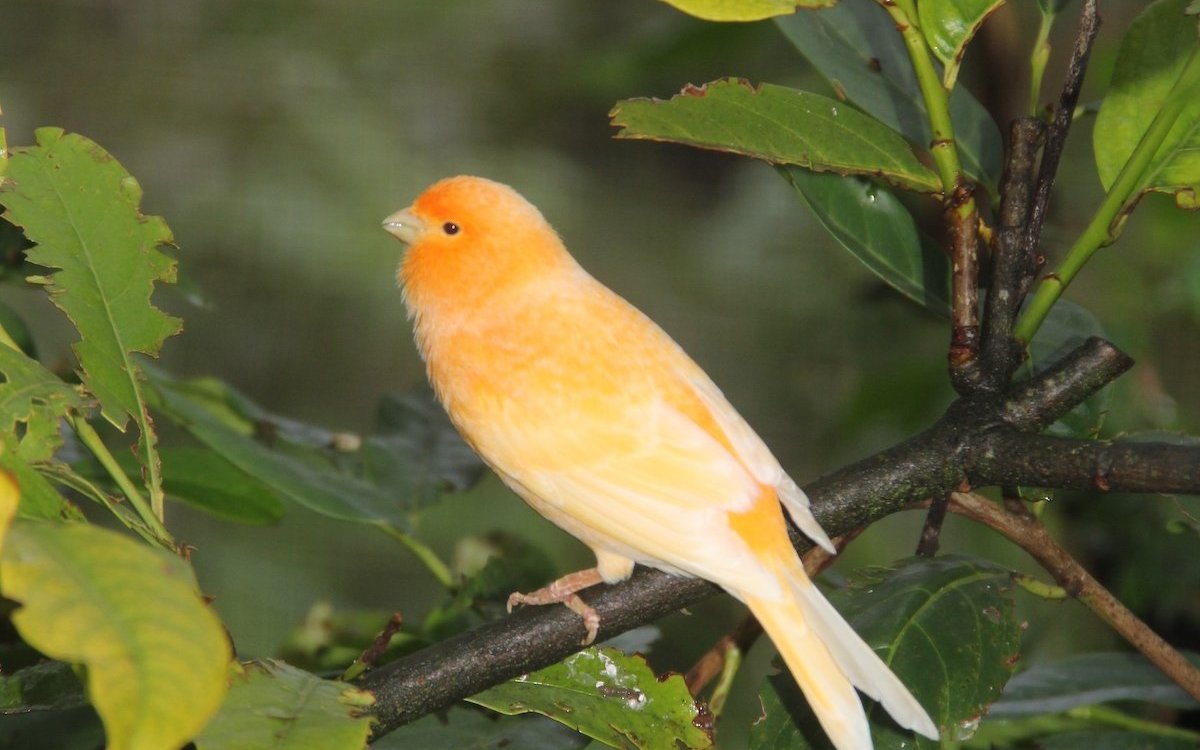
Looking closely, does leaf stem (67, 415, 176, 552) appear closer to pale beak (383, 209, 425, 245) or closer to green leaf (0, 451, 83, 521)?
green leaf (0, 451, 83, 521)

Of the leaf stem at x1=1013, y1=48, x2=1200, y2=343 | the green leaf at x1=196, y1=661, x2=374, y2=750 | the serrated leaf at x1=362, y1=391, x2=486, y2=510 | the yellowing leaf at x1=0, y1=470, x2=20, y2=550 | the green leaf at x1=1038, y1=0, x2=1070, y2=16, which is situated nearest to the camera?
the yellowing leaf at x1=0, y1=470, x2=20, y2=550

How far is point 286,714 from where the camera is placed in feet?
3.77

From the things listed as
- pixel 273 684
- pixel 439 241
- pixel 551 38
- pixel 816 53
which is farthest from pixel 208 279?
pixel 273 684

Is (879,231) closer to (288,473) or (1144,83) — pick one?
(1144,83)

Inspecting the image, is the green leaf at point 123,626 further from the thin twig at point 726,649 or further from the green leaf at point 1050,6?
the green leaf at point 1050,6

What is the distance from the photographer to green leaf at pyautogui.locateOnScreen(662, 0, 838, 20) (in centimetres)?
121

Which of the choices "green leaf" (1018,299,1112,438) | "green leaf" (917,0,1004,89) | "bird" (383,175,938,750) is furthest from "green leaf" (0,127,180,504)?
"green leaf" (1018,299,1112,438)

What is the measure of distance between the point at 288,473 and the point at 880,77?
1.02 meters

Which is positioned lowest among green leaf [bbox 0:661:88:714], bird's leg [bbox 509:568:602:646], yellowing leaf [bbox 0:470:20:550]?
green leaf [bbox 0:661:88:714]

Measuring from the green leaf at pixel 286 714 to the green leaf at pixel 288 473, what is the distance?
0.55 metres

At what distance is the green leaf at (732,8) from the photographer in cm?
121

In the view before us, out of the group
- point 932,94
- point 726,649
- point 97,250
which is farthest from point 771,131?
point 97,250

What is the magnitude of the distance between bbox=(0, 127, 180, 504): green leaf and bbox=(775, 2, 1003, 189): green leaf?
860 millimetres

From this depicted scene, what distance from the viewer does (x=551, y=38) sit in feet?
17.7
